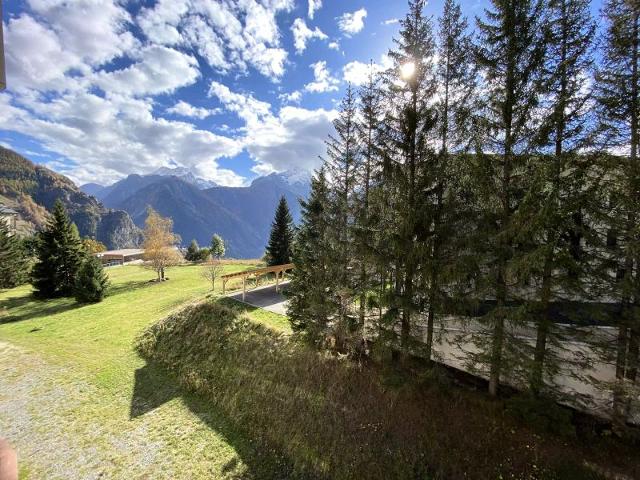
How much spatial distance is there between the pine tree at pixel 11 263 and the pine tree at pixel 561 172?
4397cm

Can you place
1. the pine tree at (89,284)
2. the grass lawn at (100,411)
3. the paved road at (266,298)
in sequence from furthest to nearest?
the pine tree at (89,284), the paved road at (266,298), the grass lawn at (100,411)

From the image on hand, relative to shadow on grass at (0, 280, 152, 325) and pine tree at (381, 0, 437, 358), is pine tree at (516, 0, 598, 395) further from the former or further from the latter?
shadow on grass at (0, 280, 152, 325)

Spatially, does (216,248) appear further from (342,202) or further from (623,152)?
(623,152)

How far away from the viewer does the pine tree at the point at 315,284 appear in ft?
40.9

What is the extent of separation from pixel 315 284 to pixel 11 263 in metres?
40.0

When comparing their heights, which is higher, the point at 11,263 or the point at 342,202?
the point at 342,202

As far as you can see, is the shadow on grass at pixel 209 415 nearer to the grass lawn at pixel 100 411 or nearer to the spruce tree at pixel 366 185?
the grass lawn at pixel 100 411

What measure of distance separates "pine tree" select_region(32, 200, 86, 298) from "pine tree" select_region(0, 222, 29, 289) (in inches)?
231

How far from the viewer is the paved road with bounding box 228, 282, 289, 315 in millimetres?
18344

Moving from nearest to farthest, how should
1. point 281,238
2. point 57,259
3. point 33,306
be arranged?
point 33,306, point 57,259, point 281,238

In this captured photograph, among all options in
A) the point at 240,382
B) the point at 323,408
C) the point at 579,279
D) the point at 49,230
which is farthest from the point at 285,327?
the point at 49,230

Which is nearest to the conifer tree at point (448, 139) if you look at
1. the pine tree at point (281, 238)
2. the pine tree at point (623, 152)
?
the pine tree at point (623, 152)

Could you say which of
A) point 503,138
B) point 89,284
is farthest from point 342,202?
point 89,284

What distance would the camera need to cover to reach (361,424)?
32.1 ft
